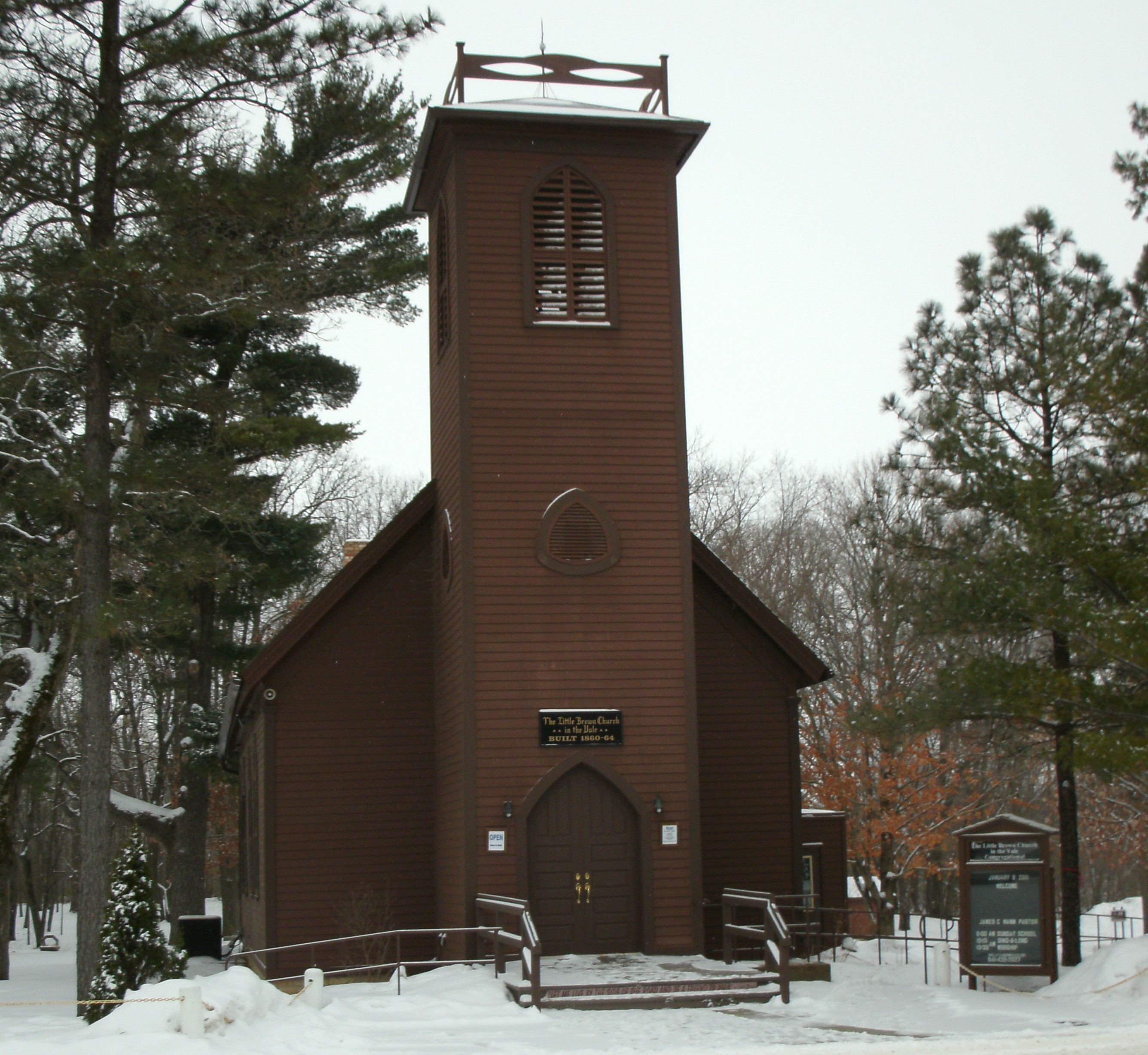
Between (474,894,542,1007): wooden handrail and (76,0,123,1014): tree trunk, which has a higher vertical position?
(76,0,123,1014): tree trunk

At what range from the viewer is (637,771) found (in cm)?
1556

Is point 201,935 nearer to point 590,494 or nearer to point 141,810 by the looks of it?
point 141,810

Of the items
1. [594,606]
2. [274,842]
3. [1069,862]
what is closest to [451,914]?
[274,842]

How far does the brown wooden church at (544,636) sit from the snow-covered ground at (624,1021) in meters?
1.75

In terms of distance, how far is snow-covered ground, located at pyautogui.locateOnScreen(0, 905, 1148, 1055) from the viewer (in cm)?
1021

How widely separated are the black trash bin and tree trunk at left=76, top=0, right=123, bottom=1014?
20.5 ft

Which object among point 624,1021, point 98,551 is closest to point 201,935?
point 98,551

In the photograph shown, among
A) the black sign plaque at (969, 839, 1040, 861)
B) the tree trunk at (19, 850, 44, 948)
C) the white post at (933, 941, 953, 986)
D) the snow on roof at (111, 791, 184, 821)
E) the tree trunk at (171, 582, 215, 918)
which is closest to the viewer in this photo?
the black sign plaque at (969, 839, 1040, 861)

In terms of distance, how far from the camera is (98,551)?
55.7 ft

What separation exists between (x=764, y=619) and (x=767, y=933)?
599 centimetres

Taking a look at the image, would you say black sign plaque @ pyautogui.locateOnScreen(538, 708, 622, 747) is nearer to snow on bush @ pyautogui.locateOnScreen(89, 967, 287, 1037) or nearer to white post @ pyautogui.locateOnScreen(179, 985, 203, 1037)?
snow on bush @ pyautogui.locateOnScreen(89, 967, 287, 1037)

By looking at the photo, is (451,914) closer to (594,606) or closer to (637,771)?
(637,771)

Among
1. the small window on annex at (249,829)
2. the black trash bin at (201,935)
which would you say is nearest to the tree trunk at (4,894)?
the black trash bin at (201,935)

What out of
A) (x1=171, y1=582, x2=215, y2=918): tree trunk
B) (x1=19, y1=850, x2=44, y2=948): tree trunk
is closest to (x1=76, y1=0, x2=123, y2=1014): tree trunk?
(x1=171, y1=582, x2=215, y2=918): tree trunk
